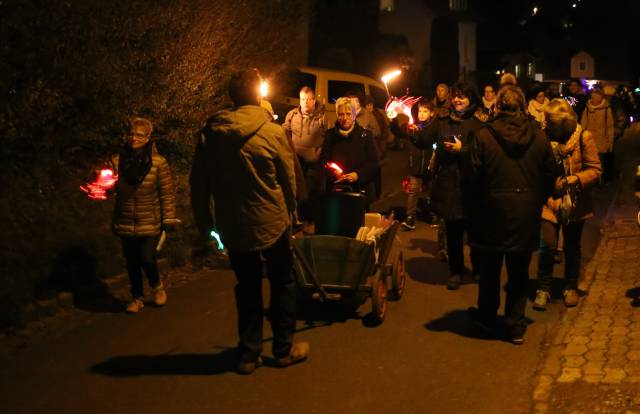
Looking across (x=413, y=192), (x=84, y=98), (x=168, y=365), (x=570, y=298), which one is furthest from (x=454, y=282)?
(x=84, y=98)

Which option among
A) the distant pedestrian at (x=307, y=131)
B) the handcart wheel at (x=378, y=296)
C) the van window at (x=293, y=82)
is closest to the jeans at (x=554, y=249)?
the handcart wheel at (x=378, y=296)

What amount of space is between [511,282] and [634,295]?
1.91 meters

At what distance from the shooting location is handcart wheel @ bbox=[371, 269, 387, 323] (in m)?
6.97

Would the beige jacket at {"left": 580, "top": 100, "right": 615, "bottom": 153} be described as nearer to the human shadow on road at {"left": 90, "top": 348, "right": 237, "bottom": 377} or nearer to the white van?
the white van

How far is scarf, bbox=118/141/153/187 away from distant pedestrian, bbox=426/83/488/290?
2805 mm

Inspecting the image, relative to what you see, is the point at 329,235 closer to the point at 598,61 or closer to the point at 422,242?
the point at 422,242

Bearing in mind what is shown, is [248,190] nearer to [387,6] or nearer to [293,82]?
[293,82]

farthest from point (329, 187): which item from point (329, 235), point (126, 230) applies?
point (126, 230)

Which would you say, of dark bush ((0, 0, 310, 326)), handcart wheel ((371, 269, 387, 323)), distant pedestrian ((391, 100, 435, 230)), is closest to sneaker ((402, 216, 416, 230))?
distant pedestrian ((391, 100, 435, 230))

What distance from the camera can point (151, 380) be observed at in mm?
5914

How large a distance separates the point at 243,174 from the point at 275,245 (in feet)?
1.78

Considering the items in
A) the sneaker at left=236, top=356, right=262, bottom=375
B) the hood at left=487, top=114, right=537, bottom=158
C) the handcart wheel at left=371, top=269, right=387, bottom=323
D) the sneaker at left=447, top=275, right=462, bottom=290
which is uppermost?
the hood at left=487, top=114, right=537, bottom=158

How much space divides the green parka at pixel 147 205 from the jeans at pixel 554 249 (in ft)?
11.1

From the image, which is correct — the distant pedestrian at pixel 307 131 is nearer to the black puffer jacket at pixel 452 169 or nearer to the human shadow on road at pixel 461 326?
the black puffer jacket at pixel 452 169
